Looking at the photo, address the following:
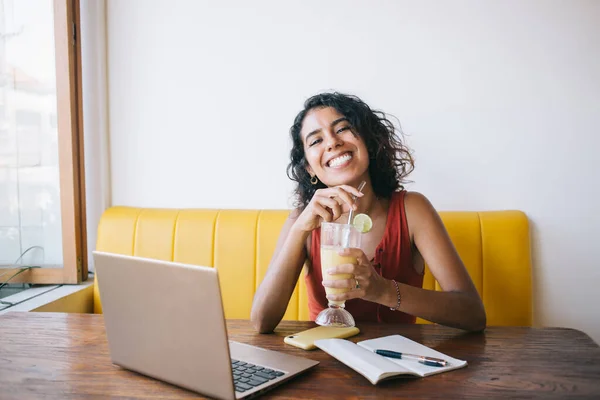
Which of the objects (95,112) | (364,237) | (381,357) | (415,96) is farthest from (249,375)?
(95,112)

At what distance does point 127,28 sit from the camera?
2.46m

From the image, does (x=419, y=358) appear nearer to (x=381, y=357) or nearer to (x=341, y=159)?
(x=381, y=357)

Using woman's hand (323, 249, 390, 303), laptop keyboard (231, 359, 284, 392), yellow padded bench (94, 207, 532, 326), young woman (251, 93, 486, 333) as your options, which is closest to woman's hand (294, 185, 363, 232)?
young woman (251, 93, 486, 333)

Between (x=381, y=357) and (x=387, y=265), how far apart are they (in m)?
0.65

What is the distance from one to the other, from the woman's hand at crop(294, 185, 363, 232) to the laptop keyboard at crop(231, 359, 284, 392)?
1.80 feet

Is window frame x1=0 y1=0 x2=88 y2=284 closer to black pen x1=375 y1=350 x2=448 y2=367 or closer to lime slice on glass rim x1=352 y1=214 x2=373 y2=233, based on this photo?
lime slice on glass rim x1=352 y1=214 x2=373 y2=233

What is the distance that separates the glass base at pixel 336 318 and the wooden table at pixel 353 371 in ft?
0.14

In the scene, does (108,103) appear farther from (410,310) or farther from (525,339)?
(525,339)

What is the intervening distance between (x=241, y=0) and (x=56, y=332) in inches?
68.0

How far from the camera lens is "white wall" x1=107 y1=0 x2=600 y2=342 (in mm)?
2158

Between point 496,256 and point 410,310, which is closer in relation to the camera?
point 410,310

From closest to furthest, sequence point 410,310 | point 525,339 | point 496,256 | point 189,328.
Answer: point 189,328 → point 525,339 → point 410,310 → point 496,256

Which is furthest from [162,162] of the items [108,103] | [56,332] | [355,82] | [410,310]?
[410,310]

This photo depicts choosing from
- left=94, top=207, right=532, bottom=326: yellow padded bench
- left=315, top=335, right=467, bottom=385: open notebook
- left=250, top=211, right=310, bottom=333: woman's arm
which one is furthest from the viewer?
left=94, top=207, right=532, bottom=326: yellow padded bench
